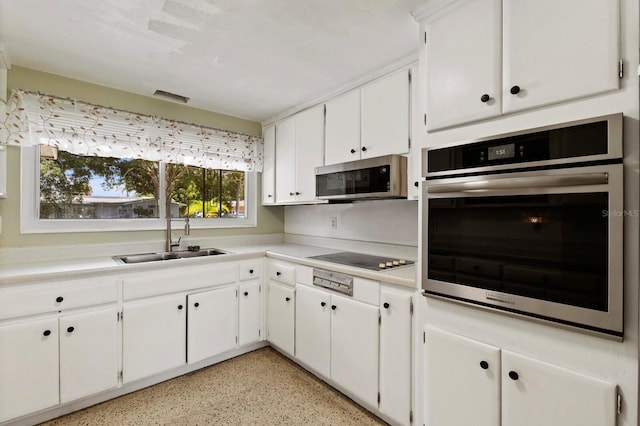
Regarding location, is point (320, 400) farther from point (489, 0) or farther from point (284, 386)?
point (489, 0)

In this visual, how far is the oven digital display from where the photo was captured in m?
1.25

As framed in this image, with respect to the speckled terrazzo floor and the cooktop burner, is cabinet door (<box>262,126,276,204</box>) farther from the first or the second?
the speckled terrazzo floor

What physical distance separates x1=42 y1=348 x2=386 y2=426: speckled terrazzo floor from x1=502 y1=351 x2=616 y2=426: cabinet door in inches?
37.7

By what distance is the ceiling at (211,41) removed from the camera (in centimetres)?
157

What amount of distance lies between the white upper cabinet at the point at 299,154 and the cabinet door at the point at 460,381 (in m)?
1.61

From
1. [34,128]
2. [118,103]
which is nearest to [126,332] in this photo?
[34,128]

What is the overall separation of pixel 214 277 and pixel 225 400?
90 centimetres

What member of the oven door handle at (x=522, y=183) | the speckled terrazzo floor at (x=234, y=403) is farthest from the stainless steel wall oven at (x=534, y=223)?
the speckled terrazzo floor at (x=234, y=403)

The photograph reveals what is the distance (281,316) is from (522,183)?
6.94 feet

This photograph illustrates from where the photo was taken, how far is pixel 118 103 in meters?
2.59

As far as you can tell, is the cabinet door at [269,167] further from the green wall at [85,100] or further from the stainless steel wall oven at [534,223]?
the stainless steel wall oven at [534,223]

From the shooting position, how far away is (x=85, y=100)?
245 cm

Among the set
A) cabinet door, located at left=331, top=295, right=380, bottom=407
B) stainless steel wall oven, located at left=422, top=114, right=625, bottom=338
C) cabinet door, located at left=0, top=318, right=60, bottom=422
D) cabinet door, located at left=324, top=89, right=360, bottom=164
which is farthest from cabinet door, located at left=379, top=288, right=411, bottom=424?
cabinet door, located at left=0, top=318, right=60, bottom=422

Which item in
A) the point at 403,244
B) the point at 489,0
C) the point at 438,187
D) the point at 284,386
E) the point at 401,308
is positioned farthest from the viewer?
the point at 403,244
